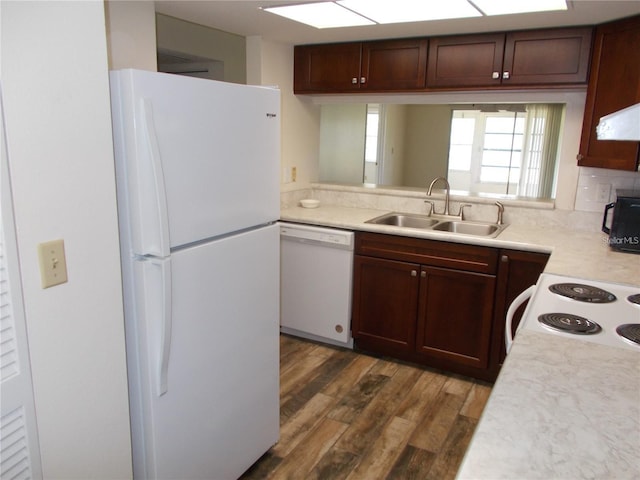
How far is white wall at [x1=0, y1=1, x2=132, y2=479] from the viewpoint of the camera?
117 cm

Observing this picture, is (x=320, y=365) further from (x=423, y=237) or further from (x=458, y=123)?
(x=458, y=123)

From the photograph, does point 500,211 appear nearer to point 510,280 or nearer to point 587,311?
point 510,280

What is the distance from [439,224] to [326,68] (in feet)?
4.58

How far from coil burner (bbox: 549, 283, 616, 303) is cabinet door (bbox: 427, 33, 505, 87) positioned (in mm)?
1583

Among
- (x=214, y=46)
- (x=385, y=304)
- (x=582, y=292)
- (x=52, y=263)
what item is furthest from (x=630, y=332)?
(x=214, y=46)

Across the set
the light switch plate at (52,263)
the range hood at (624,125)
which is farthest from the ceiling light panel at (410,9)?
the light switch plate at (52,263)

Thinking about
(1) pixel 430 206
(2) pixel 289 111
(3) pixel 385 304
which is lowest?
(3) pixel 385 304

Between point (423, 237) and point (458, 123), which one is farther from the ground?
point (458, 123)

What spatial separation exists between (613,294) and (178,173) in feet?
5.44

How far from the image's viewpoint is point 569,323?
5.02 ft

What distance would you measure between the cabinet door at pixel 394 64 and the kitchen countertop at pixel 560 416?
223cm

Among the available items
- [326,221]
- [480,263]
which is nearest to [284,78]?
[326,221]

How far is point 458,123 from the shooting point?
20.3ft

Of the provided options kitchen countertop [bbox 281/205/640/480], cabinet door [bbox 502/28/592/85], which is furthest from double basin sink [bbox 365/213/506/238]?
kitchen countertop [bbox 281/205/640/480]
